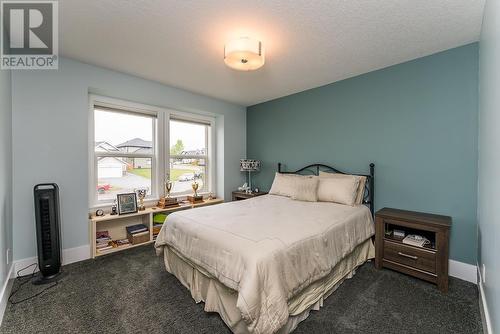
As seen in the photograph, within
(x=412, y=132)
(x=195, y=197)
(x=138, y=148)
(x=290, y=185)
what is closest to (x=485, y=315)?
(x=412, y=132)

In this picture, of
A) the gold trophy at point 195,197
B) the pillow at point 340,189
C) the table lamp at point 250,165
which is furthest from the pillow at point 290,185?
the gold trophy at point 195,197

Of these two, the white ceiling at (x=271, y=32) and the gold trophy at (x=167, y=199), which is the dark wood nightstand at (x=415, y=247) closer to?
the white ceiling at (x=271, y=32)

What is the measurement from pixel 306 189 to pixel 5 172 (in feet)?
10.5

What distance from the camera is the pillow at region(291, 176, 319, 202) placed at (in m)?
2.90

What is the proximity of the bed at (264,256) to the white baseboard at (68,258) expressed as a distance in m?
1.14

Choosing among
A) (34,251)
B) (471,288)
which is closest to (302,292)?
(471,288)

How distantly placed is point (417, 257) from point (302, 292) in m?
1.40

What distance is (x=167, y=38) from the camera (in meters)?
2.15

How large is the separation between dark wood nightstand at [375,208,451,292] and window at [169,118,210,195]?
312cm

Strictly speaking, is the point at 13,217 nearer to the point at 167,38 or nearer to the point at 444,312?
the point at 167,38

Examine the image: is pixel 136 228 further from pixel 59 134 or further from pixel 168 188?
pixel 59 134

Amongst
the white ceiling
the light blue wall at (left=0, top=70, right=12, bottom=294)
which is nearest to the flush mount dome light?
the white ceiling

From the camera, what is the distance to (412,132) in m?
2.55

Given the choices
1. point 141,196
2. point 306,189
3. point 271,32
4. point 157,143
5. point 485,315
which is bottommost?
point 485,315
